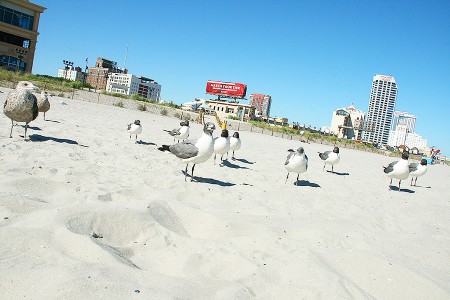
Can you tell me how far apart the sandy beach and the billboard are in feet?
253

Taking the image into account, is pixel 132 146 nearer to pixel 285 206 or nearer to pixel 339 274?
pixel 285 206

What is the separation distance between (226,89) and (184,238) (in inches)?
3242

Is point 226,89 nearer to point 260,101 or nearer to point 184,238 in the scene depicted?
point 184,238

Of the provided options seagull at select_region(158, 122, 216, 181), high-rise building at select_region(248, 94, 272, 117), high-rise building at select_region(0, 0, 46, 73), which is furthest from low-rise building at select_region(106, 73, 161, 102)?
seagull at select_region(158, 122, 216, 181)

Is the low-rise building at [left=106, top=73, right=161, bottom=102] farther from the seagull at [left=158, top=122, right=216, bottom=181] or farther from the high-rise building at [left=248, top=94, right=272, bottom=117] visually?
the seagull at [left=158, top=122, right=216, bottom=181]

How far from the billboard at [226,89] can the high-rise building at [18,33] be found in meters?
45.7

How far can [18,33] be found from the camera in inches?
1746

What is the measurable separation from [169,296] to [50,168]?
13.6ft

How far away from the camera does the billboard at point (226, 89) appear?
82838 mm

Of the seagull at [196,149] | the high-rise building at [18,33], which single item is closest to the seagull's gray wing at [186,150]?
the seagull at [196,149]

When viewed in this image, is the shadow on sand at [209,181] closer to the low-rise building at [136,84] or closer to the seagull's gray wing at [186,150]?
the seagull's gray wing at [186,150]

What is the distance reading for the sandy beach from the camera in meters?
2.57

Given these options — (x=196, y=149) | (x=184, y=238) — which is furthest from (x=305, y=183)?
(x=184, y=238)

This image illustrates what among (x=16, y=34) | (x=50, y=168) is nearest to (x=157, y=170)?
(x=50, y=168)
